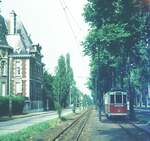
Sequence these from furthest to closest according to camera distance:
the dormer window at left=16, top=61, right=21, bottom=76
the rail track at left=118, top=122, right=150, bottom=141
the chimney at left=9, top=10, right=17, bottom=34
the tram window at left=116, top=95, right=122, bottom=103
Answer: the chimney at left=9, top=10, right=17, bottom=34 → the dormer window at left=16, top=61, right=21, bottom=76 → the tram window at left=116, top=95, right=122, bottom=103 → the rail track at left=118, top=122, right=150, bottom=141

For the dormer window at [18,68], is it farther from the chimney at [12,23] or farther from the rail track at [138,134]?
the rail track at [138,134]

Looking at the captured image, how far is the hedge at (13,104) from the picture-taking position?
64500 mm

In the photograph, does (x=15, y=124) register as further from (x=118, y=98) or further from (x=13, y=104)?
(x=13, y=104)

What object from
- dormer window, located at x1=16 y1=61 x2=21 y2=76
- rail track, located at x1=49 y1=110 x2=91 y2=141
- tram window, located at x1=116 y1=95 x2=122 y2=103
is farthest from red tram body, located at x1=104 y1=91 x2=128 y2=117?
dormer window, located at x1=16 y1=61 x2=21 y2=76

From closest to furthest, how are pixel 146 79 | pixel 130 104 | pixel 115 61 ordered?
pixel 130 104 → pixel 115 61 → pixel 146 79

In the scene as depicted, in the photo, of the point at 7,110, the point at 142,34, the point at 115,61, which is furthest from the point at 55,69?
the point at 142,34

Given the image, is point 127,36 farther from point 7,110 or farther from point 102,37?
point 7,110

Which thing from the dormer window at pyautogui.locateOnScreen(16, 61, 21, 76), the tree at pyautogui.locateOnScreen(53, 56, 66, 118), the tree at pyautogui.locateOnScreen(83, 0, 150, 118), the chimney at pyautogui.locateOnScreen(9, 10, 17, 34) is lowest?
the tree at pyautogui.locateOnScreen(53, 56, 66, 118)

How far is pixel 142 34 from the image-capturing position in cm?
3503

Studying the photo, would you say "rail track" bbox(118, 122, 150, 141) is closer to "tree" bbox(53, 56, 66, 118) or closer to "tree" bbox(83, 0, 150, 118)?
"tree" bbox(83, 0, 150, 118)

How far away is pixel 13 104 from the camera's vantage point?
7012 centimetres

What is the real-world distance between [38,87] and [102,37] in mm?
61402

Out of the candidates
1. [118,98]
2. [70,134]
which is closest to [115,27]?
[70,134]

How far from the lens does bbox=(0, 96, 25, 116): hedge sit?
6450 cm
